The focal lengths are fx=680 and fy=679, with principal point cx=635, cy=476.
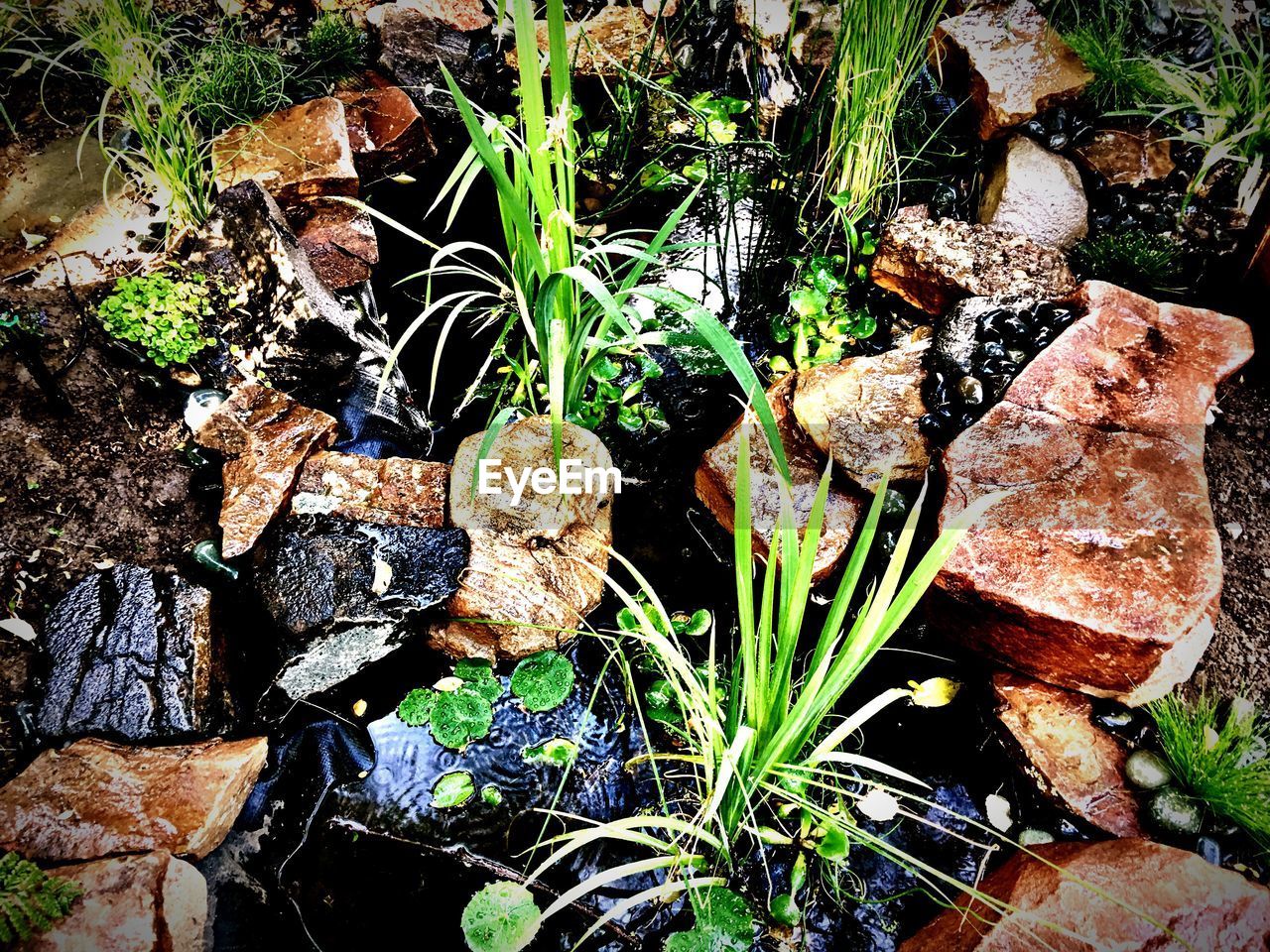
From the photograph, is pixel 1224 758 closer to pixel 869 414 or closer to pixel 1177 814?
pixel 1177 814

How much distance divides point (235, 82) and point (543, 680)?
3170mm

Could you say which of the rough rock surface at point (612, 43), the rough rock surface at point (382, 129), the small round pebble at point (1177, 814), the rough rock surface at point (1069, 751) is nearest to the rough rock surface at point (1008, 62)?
the rough rock surface at point (612, 43)

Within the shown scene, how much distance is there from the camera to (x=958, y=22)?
3.27m

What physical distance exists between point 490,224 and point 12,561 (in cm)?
244

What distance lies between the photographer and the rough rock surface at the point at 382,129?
11.3ft

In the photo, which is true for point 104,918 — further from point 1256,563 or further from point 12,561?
point 1256,563

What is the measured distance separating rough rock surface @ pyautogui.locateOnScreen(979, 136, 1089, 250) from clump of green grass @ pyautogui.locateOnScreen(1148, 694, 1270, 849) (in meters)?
2.01

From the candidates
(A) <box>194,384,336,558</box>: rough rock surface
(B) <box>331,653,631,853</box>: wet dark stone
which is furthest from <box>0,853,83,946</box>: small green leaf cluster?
(A) <box>194,384,336,558</box>: rough rock surface

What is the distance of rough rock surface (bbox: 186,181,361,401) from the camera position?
2.73 m

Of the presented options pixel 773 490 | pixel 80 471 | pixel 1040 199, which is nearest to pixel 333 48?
pixel 80 471

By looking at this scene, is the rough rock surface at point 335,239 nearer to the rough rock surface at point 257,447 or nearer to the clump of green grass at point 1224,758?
the rough rock surface at point 257,447

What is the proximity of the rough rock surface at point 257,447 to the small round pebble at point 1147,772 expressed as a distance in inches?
112

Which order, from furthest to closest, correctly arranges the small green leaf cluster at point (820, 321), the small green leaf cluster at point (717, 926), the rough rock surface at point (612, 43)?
1. the rough rock surface at point (612, 43)
2. the small green leaf cluster at point (820, 321)
3. the small green leaf cluster at point (717, 926)

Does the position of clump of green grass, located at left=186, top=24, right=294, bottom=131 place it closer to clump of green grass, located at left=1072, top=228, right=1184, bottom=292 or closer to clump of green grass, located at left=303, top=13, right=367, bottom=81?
clump of green grass, located at left=303, top=13, right=367, bottom=81
